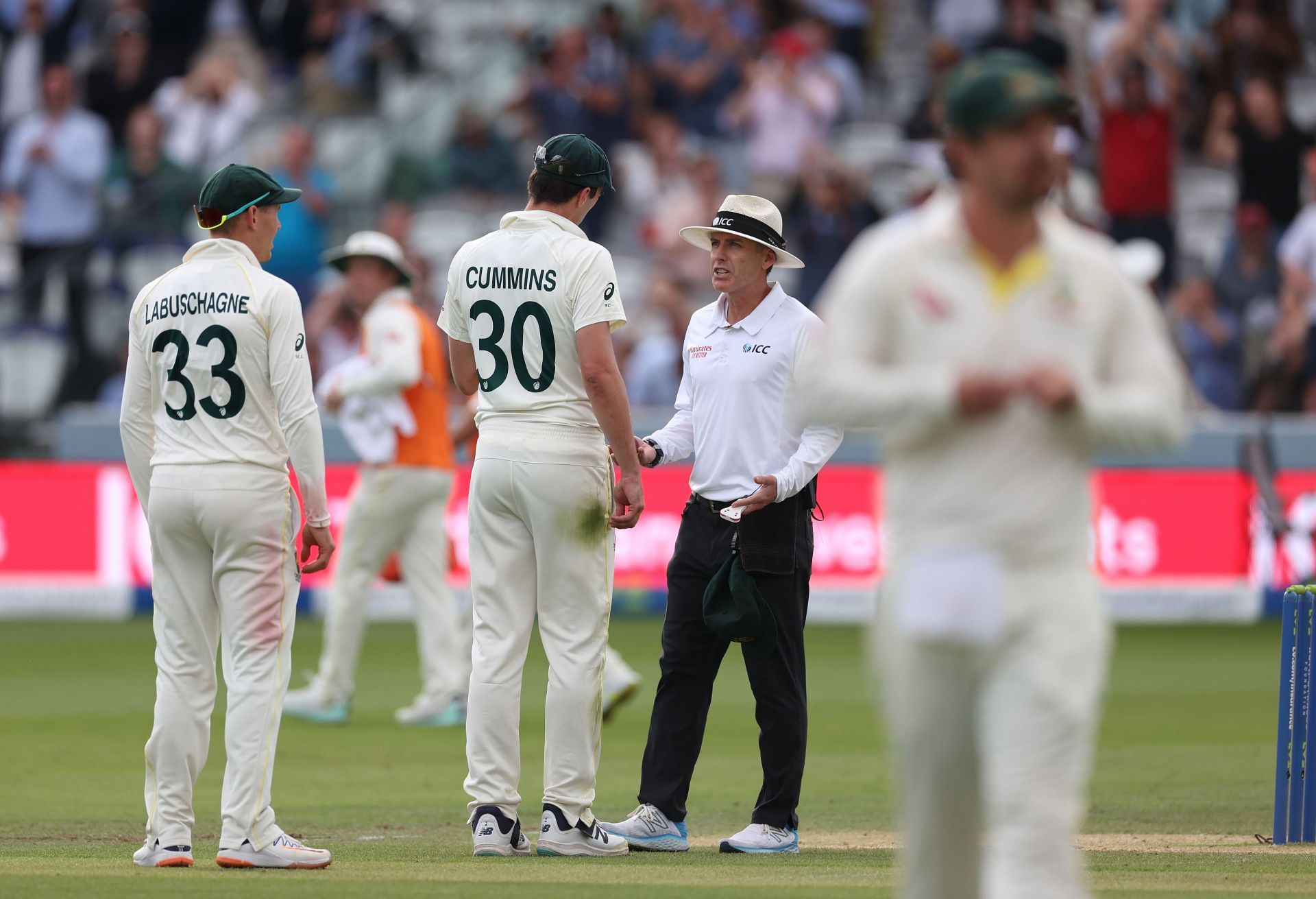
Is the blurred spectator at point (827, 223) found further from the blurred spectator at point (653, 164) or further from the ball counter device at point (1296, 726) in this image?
the ball counter device at point (1296, 726)

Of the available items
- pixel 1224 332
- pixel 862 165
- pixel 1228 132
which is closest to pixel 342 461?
pixel 862 165

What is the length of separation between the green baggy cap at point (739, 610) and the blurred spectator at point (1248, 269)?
13597mm

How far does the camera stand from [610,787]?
10312 millimetres

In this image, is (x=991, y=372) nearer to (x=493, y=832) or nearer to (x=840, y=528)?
(x=493, y=832)

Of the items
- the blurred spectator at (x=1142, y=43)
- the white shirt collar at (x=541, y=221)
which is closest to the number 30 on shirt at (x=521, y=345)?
the white shirt collar at (x=541, y=221)

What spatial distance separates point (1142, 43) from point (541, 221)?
15.3 metres

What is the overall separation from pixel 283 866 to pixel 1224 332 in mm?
14696

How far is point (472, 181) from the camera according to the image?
2220cm

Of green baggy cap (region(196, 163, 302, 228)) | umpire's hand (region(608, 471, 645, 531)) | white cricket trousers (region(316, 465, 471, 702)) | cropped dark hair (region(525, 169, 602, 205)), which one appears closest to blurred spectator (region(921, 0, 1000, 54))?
white cricket trousers (region(316, 465, 471, 702))

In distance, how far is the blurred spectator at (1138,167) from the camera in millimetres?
20734

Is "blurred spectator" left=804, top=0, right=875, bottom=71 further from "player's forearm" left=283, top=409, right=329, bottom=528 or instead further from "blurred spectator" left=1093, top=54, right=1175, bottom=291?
"player's forearm" left=283, top=409, right=329, bottom=528

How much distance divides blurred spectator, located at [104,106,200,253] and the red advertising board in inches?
131

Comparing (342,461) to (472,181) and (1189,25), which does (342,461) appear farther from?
(1189,25)

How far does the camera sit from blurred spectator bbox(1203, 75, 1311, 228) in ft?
70.9
